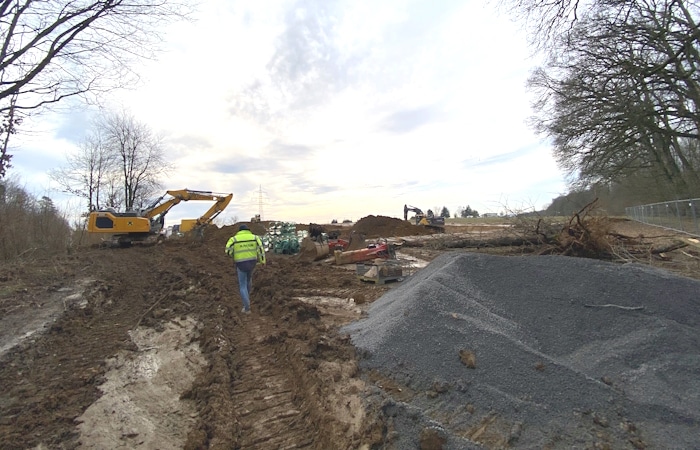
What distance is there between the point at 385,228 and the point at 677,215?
16.2m

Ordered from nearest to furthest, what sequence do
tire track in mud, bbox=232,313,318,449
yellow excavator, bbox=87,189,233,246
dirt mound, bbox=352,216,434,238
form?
tire track in mud, bbox=232,313,318,449 < yellow excavator, bbox=87,189,233,246 < dirt mound, bbox=352,216,434,238

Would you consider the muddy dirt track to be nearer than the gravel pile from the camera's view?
No

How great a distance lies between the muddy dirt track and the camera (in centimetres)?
363

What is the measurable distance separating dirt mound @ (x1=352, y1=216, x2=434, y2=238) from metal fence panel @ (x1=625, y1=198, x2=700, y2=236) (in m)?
11.9

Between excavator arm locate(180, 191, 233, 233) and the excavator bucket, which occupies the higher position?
excavator arm locate(180, 191, 233, 233)

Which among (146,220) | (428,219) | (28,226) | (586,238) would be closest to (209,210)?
(146,220)

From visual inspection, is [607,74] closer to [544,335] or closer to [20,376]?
[544,335]

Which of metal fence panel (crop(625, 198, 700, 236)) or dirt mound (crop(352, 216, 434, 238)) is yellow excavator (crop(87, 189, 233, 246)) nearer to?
dirt mound (crop(352, 216, 434, 238))

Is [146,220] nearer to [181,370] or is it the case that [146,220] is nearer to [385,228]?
[385,228]

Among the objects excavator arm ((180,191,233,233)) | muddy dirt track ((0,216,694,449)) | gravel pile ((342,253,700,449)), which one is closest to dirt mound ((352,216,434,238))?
excavator arm ((180,191,233,233))

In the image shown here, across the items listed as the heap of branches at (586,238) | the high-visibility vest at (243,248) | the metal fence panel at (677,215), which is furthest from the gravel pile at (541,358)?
the metal fence panel at (677,215)

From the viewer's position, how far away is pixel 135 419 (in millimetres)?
3943

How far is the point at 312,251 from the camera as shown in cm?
1662

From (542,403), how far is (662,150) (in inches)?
1198
